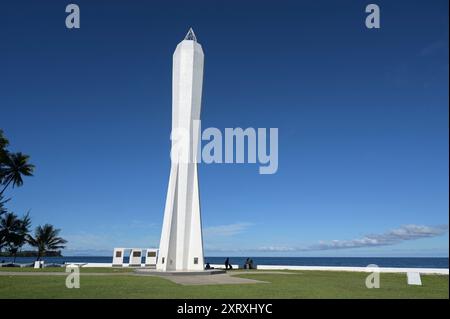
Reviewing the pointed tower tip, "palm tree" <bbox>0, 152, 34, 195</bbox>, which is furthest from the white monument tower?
"palm tree" <bbox>0, 152, 34, 195</bbox>

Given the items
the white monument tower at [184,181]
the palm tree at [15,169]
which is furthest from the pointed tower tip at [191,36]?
the palm tree at [15,169]

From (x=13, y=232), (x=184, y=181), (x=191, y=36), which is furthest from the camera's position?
(x=13, y=232)

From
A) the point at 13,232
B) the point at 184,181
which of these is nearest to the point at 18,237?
the point at 13,232

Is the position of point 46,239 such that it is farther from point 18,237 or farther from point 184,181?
point 184,181

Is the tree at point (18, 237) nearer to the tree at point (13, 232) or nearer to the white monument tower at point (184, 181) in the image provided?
the tree at point (13, 232)

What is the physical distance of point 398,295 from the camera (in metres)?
14.4

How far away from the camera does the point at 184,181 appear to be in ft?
92.5

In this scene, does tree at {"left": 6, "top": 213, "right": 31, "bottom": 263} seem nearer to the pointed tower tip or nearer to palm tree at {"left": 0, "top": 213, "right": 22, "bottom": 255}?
palm tree at {"left": 0, "top": 213, "right": 22, "bottom": 255}

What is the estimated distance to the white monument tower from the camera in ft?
91.2

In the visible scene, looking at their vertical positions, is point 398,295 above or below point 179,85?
below

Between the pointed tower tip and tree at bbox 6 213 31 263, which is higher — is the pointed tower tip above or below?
above
